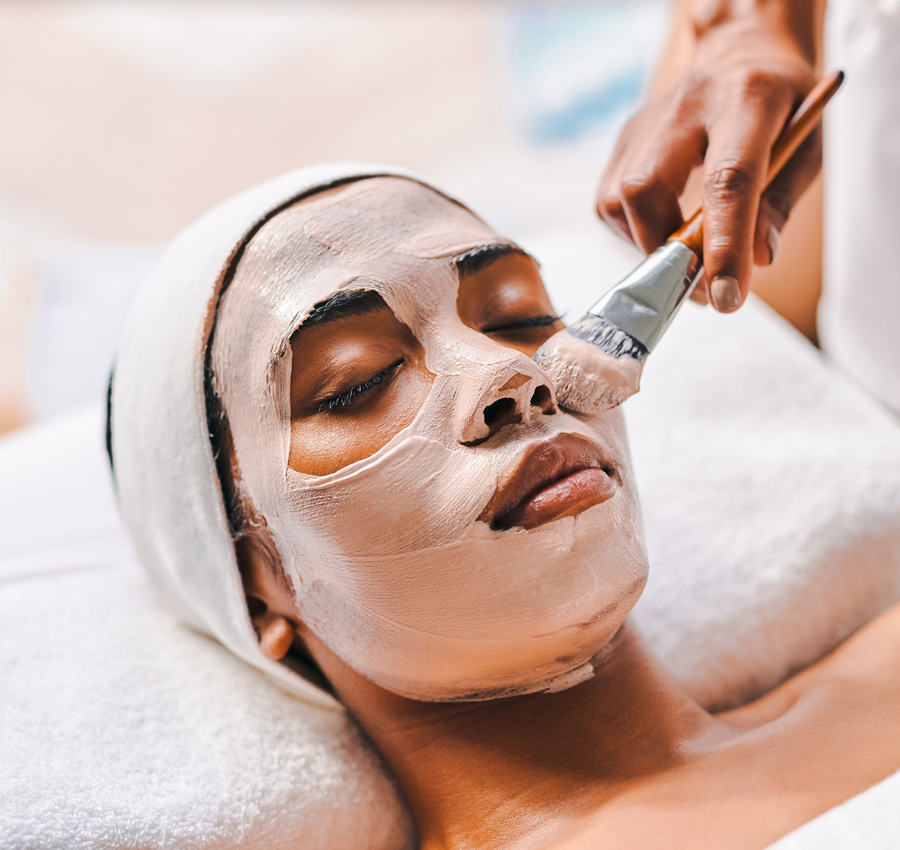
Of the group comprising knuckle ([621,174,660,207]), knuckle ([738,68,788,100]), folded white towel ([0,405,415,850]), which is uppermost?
knuckle ([738,68,788,100])

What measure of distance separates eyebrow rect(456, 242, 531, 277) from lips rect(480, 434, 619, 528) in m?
0.22

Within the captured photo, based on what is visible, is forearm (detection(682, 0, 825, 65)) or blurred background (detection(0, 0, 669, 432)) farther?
blurred background (detection(0, 0, 669, 432))

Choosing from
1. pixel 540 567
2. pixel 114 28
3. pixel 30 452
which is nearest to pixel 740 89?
pixel 540 567

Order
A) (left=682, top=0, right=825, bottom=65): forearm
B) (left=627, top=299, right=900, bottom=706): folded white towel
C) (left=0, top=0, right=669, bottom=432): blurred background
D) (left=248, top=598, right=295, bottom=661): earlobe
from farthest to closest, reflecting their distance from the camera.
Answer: (left=0, top=0, right=669, bottom=432): blurred background → (left=627, top=299, right=900, bottom=706): folded white towel → (left=682, top=0, right=825, bottom=65): forearm → (left=248, top=598, right=295, bottom=661): earlobe

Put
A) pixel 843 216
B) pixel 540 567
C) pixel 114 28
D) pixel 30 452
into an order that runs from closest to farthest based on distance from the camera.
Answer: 1. pixel 540 567
2. pixel 843 216
3. pixel 30 452
4. pixel 114 28

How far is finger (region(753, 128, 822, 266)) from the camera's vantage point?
86 cm

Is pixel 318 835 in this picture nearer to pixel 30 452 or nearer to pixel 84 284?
pixel 30 452

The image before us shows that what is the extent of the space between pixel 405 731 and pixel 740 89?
787 millimetres

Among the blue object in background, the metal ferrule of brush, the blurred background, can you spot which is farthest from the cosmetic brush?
the blue object in background

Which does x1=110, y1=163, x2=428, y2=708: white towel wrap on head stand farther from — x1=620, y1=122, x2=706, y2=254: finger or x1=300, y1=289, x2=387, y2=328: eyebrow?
x1=620, y1=122, x2=706, y2=254: finger

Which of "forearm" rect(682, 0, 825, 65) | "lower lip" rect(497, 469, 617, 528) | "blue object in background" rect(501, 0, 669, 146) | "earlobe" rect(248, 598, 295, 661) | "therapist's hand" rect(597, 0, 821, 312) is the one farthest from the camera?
"blue object in background" rect(501, 0, 669, 146)

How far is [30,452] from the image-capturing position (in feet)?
4.65

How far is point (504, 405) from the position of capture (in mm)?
730

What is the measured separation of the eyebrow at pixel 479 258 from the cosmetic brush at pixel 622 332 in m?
0.12
